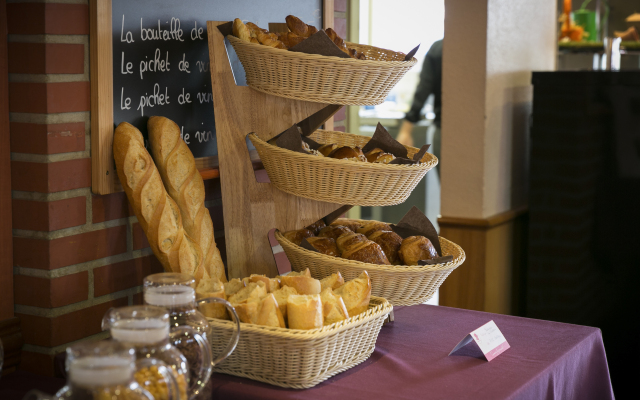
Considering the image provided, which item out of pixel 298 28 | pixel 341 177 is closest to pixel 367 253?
pixel 341 177

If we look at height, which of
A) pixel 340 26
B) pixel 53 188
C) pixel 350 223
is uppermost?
pixel 340 26

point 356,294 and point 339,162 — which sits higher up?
point 339,162

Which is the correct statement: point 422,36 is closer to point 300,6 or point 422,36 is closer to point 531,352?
point 300,6

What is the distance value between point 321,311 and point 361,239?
323 millimetres

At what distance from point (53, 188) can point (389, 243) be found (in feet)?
2.15

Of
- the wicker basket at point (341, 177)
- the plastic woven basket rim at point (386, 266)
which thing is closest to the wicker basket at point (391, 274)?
the plastic woven basket rim at point (386, 266)

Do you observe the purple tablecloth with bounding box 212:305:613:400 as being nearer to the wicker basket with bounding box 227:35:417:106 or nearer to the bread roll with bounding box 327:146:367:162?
the bread roll with bounding box 327:146:367:162

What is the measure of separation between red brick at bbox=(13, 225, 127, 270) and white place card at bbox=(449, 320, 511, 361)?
2.22 feet

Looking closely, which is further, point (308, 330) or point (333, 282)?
point (333, 282)

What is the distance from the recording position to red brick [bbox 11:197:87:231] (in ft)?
3.73

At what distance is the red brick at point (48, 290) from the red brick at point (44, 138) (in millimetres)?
227

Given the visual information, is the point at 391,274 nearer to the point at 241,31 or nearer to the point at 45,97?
the point at 241,31

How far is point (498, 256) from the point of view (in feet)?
8.57

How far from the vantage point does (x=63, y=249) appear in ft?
3.82
